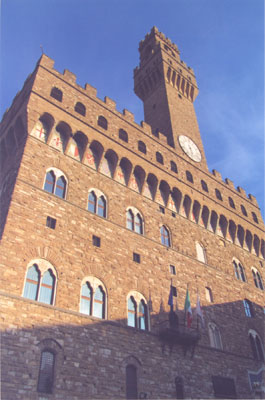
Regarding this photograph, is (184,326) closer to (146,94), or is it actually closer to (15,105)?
(15,105)

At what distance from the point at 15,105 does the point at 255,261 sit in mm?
17329

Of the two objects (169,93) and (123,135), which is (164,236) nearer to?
(123,135)

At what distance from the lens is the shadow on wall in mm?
11017

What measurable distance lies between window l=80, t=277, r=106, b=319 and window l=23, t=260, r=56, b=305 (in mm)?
1299

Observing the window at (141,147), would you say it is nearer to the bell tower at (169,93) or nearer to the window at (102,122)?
the window at (102,122)

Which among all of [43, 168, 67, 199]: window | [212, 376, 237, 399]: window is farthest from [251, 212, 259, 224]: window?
[43, 168, 67, 199]: window

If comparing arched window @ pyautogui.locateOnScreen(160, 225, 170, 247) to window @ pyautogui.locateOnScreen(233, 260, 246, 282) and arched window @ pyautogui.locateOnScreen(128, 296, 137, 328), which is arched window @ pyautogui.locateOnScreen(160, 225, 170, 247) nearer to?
arched window @ pyautogui.locateOnScreen(128, 296, 137, 328)

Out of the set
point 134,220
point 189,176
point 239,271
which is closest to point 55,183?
point 134,220

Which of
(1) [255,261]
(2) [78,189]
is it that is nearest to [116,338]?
(2) [78,189]

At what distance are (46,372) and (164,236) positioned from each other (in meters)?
9.41

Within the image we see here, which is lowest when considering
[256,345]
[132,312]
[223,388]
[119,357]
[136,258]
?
[223,388]

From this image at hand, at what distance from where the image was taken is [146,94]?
96.3 ft

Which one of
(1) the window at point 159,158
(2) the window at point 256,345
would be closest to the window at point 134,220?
(1) the window at point 159,158

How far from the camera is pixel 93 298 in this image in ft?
45.5
